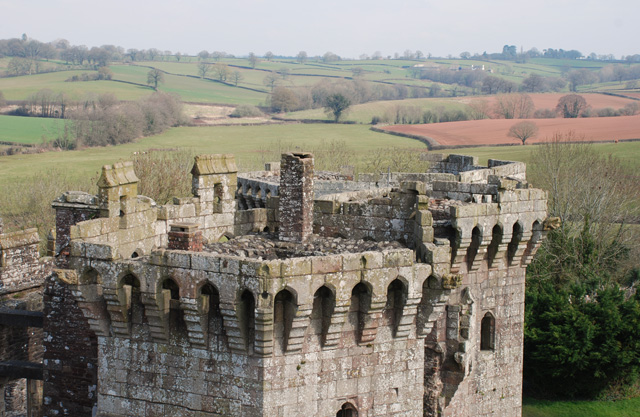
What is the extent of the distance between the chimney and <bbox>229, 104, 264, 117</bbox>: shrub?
109586 millimetres

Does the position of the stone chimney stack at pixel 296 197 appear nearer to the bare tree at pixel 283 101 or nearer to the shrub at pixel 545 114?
the shrub at pixel 545 114

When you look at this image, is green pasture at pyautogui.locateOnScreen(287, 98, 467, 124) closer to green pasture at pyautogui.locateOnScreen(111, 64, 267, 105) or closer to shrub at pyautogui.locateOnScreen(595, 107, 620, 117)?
green pasture at pyautogui.locateOnScreen(111, 64, 267, 105)

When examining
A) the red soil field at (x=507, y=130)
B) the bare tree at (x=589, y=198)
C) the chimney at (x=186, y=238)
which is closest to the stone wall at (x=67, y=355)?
the chimney at (x=186, y=238)

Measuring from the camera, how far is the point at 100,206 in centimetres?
1822

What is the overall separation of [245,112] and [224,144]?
33.9 metres

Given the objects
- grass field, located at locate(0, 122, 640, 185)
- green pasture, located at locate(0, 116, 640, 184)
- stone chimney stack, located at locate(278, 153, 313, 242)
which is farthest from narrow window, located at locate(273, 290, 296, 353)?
grass field, located at locate(0, 122, 640, 185)

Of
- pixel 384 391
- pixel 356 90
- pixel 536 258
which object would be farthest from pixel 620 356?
pixel 356 90

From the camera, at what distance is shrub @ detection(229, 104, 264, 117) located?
415ft

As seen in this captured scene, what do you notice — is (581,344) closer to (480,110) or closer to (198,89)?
(480,110)

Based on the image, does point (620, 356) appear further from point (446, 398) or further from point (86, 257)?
point (86, 257)

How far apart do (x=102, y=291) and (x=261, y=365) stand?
3.54 meters

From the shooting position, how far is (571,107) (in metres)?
102

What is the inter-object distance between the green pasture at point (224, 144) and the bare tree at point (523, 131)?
8.94 metres

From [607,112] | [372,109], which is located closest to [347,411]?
[607,112]
